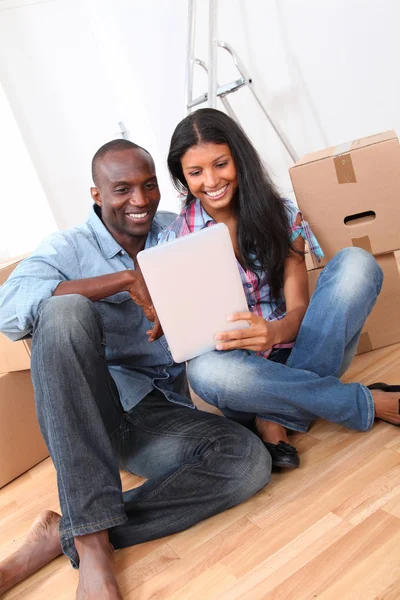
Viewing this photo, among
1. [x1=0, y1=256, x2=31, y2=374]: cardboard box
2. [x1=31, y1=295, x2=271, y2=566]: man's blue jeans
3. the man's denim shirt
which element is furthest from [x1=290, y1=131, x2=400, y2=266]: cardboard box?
[x1=0, y1=256, x2=31, y2=374]: cardboard box

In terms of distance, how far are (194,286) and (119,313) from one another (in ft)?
1.06

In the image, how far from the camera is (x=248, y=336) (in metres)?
1.18

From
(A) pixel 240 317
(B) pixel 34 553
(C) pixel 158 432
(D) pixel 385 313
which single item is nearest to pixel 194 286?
(A) pixel 240 317

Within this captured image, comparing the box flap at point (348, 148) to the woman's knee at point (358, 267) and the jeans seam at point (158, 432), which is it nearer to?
the woman's knee at point (358, 267)

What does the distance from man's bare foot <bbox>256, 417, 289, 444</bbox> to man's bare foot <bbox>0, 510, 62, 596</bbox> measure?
1.45ft

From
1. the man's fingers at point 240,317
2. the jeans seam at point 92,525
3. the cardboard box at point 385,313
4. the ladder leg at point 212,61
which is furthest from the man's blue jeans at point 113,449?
the ladder leg at point 212,61

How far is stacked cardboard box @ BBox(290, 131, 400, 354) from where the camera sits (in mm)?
1477

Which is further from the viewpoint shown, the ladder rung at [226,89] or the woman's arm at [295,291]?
the ladder rung at [226,89]

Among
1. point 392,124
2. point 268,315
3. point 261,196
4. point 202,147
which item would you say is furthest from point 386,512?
point 392,124

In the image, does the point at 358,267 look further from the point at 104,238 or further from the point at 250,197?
the point at 104,238

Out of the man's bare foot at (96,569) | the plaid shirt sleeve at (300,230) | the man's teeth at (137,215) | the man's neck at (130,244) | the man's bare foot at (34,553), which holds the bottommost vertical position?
the man's bare foot at (34,553)

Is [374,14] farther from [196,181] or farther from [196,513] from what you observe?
[196,513]

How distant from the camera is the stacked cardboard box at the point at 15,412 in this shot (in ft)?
5.50

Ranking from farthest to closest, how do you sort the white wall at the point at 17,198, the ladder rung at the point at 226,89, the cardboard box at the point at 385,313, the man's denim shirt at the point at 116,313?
1. the white wall at the point at 17,198
2. the ladder rung at the point at 226,89
3. the cardboard box at the point at 385,313
4. the man's denim shirt at the point at 116,313
